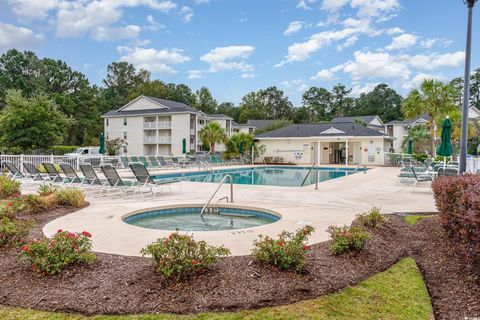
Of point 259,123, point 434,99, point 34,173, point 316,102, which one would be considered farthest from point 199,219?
point 316,102

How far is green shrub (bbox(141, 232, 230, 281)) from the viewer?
4.13 m

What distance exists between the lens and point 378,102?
7488 cm

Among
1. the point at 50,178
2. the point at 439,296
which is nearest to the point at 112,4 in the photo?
the point at 50,178

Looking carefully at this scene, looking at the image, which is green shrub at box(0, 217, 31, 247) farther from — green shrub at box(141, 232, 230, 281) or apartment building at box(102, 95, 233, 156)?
apartment building at box(102, 95, 233, 156)

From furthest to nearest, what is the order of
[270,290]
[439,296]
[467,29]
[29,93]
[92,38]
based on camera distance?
[29,93], [92,38], [467,29], [439,296], [270,290]

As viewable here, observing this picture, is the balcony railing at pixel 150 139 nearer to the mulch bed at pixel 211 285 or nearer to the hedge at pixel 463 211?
the mulch bed at pixel 211 285

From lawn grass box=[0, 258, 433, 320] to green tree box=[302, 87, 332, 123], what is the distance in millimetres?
68240

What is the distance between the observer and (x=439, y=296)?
14.2 ft

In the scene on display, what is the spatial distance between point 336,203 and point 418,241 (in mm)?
4155

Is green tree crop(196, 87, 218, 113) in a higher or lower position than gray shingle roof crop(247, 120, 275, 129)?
higher

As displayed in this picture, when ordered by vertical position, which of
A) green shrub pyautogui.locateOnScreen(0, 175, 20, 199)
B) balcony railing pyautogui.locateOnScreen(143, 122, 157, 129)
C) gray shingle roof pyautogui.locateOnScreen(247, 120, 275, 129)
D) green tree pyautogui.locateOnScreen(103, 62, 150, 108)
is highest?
green tree pyautogui.locateOnScreen(103, 62, 150, 108)

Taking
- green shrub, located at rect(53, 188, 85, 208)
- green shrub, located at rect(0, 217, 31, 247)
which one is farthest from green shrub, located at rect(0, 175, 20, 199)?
green shrub, located at rect(0, 217, 31, 247)

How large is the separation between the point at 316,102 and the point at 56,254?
A: 75.3 meters

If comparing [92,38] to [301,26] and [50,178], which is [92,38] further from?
[50,178]
